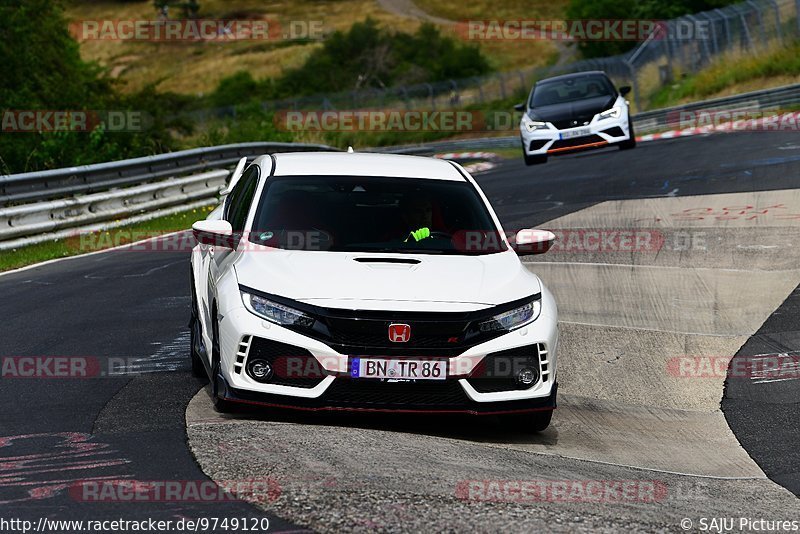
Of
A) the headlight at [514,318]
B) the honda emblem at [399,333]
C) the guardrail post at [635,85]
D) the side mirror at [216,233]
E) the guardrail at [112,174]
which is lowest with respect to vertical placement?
the guardrail post at [635,85]

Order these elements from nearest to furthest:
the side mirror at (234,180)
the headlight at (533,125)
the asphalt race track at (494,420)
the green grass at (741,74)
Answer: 1. the asphalt race track at (494,420)
2. the side mirror at (234,180)
3. the headlight at (533,125)
4. the green grass at (741,74)

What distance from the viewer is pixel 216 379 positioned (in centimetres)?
762

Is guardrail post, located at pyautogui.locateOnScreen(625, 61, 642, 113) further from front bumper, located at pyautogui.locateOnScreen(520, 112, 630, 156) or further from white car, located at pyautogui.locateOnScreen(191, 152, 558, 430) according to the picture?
white car, located at pyautogui.locateOnScreen(191, 152, 558, 430)

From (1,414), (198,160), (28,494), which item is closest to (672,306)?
(1,414)

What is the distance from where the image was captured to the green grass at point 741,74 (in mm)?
41344

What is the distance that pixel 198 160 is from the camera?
75.3 feet

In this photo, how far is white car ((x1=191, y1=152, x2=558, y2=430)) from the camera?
7262mm

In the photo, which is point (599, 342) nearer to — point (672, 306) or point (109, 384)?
point (672, 306)

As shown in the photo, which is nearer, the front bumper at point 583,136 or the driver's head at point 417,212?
the driver's head at point 417,212

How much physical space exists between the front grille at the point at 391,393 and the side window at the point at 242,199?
65.3 inches

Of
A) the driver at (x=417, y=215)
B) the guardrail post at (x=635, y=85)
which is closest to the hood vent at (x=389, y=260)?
the driver at (x=417, y=215)

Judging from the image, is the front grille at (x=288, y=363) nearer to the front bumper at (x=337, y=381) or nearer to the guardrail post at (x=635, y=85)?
the front bumper at (x=337, y=381)

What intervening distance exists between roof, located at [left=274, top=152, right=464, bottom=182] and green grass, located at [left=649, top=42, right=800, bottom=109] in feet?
110

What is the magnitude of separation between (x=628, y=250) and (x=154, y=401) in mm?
8054
